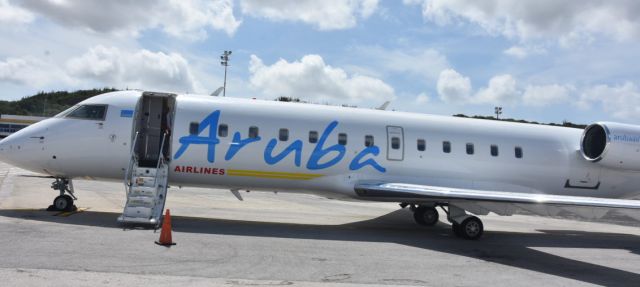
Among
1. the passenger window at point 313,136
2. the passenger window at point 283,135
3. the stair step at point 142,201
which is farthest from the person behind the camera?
the passenger window at point 313,136

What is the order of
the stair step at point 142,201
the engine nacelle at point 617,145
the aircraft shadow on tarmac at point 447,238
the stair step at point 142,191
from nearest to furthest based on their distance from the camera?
the aircraft shadow on tarmac at point 447,238 → the stair step at point 142,201 → the stair step at point 142,191 → the engine nacelle at point 617,145

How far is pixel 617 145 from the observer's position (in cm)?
1512

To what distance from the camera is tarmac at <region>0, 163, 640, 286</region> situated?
802 cm

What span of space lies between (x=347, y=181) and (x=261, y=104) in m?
3.21

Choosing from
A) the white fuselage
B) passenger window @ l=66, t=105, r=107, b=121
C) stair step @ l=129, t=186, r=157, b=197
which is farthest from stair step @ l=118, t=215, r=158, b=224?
passenger window @ l=66, t=105, r=107, b=121

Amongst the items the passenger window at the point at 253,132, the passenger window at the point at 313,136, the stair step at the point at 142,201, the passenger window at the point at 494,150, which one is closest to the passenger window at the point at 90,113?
the stair step at the point at 142,201

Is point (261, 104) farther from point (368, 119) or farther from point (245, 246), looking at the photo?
point (245, 246)

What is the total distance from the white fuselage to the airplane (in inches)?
1.1

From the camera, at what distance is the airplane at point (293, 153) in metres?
13.5

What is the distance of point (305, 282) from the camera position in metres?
7.94

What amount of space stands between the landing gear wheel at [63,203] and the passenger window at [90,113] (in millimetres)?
2254

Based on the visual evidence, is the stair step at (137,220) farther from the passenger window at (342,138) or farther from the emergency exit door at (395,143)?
the emergency exit door at (395,143)

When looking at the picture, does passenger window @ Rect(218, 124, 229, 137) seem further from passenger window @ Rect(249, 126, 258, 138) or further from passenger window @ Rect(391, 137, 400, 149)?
passenger window @ Rect(391, 137, 400, 149)

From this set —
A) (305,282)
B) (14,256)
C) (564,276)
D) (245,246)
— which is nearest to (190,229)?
(245,246)
